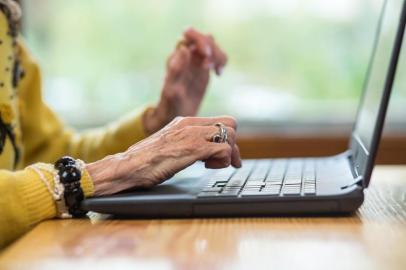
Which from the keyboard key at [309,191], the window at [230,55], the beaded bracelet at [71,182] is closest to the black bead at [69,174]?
the beaded bracelet at [71,182]

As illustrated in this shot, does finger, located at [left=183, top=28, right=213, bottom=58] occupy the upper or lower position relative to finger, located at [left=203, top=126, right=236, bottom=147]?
upper

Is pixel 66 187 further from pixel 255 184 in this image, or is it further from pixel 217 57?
pixel 217 57

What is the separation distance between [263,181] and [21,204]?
0.94 ft

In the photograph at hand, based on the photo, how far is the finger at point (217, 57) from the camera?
1.26 metres

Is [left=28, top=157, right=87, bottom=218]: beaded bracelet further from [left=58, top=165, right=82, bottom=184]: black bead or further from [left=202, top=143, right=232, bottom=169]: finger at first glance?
[left=202, top=143, right=232, bottom=169]: finger

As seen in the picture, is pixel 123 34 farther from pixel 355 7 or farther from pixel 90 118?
pixel 355 7

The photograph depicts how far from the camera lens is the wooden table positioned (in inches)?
21.4

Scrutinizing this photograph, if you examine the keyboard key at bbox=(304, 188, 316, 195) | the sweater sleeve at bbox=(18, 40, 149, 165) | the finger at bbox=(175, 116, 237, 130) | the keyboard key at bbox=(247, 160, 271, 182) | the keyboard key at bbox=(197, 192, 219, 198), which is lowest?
the sweater sleeve at bbox=(18, 40, 149, 165)

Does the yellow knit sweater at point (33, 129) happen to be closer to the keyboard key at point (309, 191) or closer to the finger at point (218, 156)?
the finger at point (218, 156)

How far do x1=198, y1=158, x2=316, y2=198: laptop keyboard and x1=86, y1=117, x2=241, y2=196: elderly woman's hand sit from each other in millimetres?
38

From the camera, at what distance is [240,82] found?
1.98 metres

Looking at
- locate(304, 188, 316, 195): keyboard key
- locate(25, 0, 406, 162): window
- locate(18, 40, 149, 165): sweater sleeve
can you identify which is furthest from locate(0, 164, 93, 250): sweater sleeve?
locate(25, 0, 406, 162): window

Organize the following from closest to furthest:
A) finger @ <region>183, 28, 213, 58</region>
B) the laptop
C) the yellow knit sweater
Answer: the laptop
the yellow knit sweater
finger @ <region>183, 28, 213, 58</region>

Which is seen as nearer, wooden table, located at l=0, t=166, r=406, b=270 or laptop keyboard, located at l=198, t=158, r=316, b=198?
wooden table, located at l=0, t=166, r=406, b=270
